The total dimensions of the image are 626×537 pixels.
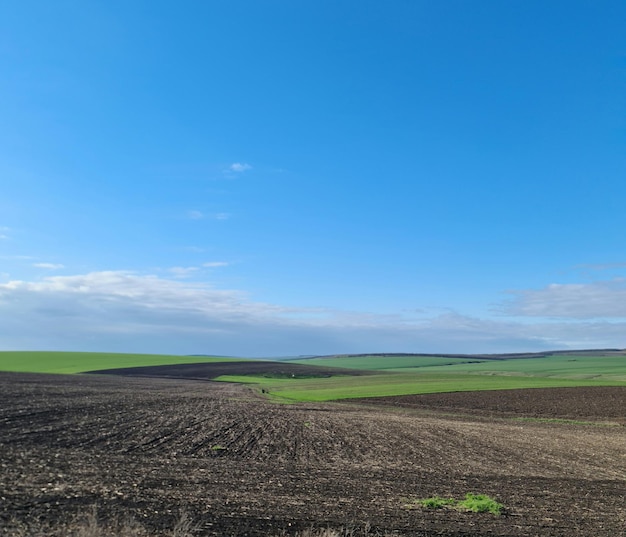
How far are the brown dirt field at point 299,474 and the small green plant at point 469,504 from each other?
46 centimetres

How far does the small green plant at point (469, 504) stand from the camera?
1335 centimetres

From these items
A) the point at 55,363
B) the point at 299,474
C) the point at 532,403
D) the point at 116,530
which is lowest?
the point at 532,403

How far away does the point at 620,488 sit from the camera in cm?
1686

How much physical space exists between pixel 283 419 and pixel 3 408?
18.1m

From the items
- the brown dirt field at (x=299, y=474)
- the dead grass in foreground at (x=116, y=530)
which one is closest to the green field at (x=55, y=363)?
the brown dirt field at (x=299, y=474)

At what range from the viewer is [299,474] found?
16984 mm

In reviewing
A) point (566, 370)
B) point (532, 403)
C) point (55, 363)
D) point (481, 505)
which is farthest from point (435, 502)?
point (55, 363)

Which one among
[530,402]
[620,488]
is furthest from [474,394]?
[620,488]

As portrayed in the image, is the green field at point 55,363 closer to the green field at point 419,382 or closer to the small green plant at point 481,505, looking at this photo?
the green field at point 419,382

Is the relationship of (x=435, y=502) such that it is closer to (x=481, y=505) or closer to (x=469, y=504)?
(x=469, y=504)

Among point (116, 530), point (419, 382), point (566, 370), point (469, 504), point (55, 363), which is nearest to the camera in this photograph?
point (116, 530)

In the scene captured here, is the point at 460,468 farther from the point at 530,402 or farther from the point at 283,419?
the point at 530,402

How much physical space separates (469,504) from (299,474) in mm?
5715

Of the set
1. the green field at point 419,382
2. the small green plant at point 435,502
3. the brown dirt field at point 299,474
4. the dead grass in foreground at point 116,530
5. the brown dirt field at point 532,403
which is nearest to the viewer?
the dead grass in foreground at point 116,530
